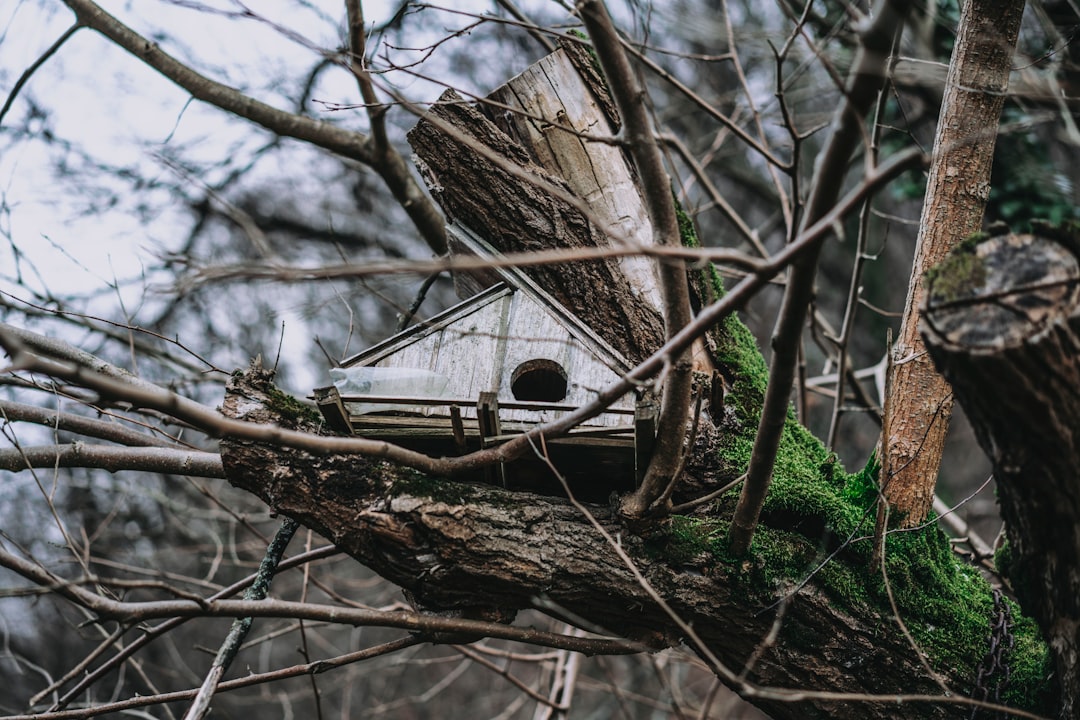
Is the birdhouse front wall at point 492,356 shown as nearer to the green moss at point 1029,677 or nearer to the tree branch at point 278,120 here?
the green moss at point 1029,677

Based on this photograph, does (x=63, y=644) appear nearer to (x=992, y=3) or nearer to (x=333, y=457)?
(x=333, y=457)

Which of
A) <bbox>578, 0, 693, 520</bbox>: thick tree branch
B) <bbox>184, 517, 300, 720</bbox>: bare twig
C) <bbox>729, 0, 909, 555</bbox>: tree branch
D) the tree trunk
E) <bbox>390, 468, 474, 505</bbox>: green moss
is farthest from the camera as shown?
<bbox>390, 468, 474, 505</bbox>: green moss

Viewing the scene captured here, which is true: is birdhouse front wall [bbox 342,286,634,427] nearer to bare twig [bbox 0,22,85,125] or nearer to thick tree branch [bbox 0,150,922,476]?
thick tree branch [bbox 0,150,922,476]

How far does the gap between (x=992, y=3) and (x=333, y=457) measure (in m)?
2.68

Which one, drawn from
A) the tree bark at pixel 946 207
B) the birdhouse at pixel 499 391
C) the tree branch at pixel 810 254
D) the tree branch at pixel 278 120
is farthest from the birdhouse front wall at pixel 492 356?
the tree branch at pixel 278 120

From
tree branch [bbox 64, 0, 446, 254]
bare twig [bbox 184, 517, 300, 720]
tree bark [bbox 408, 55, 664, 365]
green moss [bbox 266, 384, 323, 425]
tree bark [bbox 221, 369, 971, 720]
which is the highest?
tree branch [bbox 64, 0, 446, 254]

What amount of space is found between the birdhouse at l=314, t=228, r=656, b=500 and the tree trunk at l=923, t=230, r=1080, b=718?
0.76m

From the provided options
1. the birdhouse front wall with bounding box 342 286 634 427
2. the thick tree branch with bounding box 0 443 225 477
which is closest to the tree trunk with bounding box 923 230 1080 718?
the birdhouse front wall with bounding box 342 286 634 427

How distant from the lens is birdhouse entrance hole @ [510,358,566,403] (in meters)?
2.41

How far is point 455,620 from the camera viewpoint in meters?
2.29

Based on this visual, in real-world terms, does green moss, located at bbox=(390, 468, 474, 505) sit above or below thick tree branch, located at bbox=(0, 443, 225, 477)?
above

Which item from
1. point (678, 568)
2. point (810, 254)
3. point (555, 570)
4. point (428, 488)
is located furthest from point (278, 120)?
point (810, 254)

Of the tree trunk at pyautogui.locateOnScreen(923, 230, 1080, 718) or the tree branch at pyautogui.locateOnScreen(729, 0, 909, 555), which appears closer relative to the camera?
the tree branch at pyautogui.locateOnScreen(729, 0, 909, 555)

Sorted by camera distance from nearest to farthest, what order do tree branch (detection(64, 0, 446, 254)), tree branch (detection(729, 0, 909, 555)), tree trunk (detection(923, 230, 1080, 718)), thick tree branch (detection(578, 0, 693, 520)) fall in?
tree branch (detection(729, 0, 909, 555)), tree trunk (detection(923, 230, 1080, 718)), thick tree branch (detection(578, 0, 693, 520)), tree branch (detection(64, 0, 446, 254))
